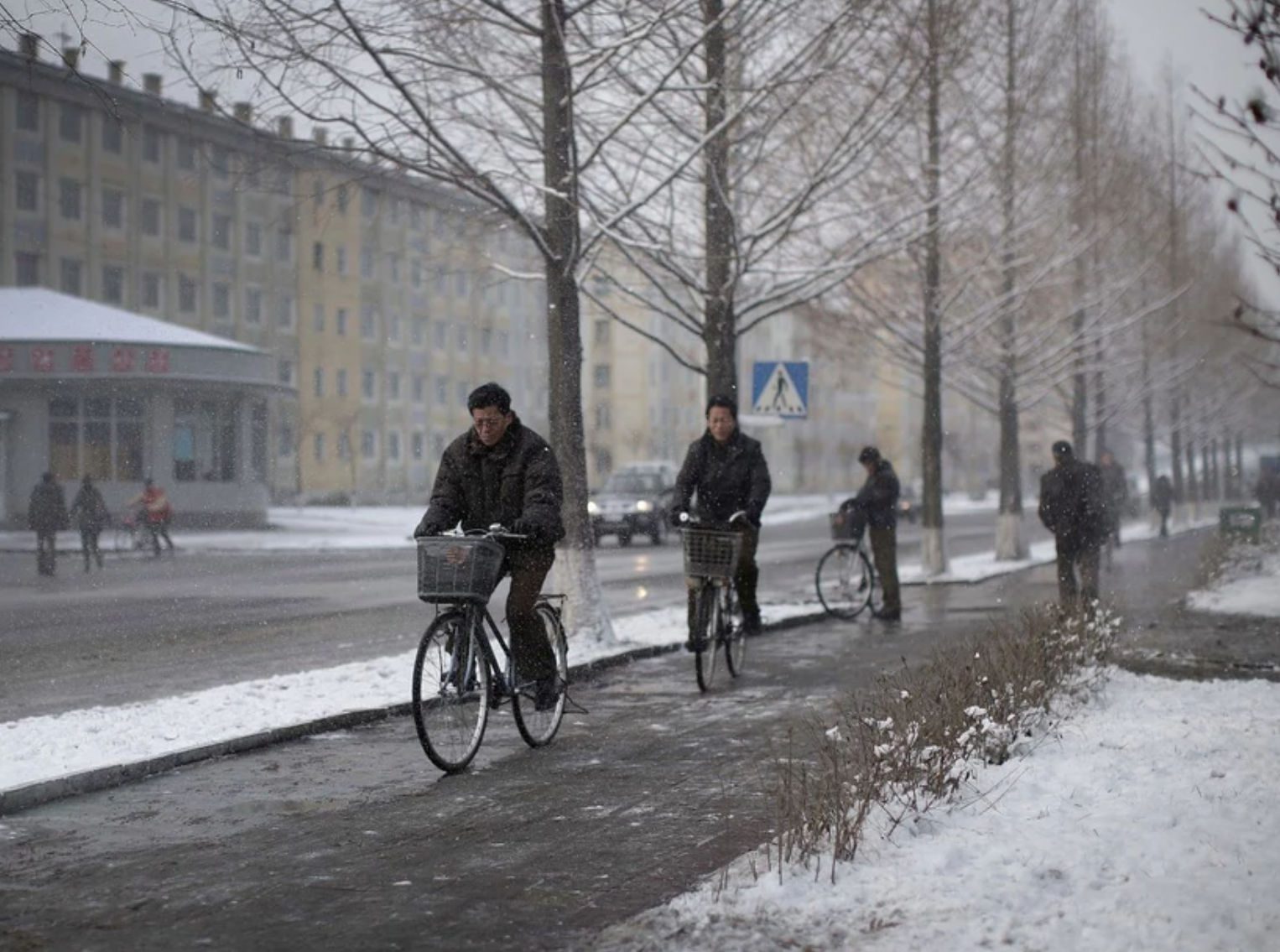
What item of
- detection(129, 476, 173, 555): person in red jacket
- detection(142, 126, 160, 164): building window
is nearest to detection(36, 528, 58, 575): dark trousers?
detection(129, 476, 173, 555): person in red jacket

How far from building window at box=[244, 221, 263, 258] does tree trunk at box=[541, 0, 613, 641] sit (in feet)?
207

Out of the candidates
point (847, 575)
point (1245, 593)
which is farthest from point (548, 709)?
point (1245, 593)

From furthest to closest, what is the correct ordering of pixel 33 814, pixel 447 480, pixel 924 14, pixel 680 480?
pixel 924 14
pixel 680 480
pixel 447 480
pixel 33 814

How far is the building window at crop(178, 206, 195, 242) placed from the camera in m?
71.5

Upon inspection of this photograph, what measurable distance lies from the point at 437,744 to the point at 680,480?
15.8ft

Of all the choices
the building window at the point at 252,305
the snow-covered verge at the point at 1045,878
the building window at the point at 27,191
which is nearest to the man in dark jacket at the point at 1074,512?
the snow-covered verge at the point at 1045,878

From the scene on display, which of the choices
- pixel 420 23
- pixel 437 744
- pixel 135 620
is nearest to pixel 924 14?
pixel 420 23

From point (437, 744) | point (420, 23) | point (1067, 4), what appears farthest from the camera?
point (1067, 4)

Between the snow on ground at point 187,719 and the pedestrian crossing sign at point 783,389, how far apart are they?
681 cm

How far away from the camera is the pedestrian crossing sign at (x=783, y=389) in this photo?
19.5 m

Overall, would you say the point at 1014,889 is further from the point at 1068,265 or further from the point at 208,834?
the point at 1068,265

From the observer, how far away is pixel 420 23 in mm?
14453

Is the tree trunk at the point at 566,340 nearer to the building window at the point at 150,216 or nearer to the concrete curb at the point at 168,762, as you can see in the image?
the concrete curb at the point at 168,762

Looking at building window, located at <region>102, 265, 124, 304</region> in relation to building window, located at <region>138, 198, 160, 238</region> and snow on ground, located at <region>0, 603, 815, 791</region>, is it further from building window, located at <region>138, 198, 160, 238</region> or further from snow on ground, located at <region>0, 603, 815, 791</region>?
snow on ground, located at <region>0, 603, 815, 791</region>
